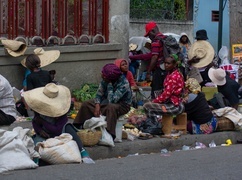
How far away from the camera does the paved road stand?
28.5 ft

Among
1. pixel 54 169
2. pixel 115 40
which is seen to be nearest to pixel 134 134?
pixel 54 169

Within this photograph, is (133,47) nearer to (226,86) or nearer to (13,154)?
(226,86)

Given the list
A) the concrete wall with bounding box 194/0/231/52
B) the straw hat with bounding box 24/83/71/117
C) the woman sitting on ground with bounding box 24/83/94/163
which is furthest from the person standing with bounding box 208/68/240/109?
the concrete wall with bounding box 194/0/231/52

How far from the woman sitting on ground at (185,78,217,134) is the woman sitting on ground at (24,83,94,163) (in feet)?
8.06

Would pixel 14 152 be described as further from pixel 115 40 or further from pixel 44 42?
pixel 115 40

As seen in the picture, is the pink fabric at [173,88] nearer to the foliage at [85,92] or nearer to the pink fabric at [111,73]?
the pink fabric at [111,73]

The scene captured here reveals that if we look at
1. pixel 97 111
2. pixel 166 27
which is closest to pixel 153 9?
pixel 166 27

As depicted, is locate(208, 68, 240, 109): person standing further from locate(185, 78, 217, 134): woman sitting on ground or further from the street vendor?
the street vendor

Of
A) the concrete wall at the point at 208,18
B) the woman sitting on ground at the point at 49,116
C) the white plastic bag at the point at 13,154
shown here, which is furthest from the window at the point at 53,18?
the concrete wall at the point at 208,18

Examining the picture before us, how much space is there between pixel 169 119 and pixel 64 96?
1972mm

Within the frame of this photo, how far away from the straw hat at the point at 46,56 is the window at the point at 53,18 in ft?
1.42

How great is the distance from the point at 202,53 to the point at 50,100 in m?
4.94

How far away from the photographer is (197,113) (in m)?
11.7

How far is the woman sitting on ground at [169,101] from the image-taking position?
1122 cm
